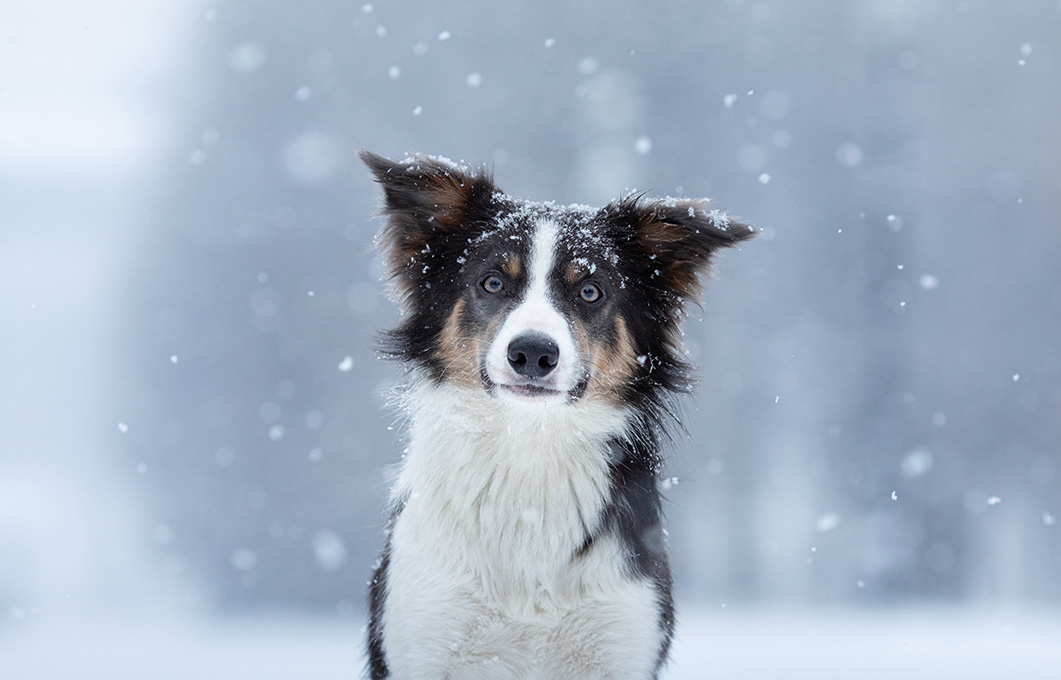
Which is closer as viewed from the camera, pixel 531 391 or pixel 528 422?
pixel 531 391

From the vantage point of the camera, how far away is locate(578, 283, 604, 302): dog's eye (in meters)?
3.07

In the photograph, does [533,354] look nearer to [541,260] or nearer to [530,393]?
[530,393]

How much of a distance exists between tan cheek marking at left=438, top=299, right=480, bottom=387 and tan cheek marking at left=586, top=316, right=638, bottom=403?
0.39 m

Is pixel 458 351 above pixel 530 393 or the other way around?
above

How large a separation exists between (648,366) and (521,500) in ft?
2.20

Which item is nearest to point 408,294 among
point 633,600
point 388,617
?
point 388,617

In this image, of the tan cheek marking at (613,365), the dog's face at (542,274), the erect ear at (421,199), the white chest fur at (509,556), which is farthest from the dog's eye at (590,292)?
the erect ear at (421,199)

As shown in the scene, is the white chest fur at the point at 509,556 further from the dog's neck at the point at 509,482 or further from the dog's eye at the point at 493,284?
the dog's eye at the point at 493,284

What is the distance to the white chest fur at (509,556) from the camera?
284 centimetres

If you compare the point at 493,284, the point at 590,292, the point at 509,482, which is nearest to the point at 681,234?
the point at 590,292

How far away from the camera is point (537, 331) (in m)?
2.71

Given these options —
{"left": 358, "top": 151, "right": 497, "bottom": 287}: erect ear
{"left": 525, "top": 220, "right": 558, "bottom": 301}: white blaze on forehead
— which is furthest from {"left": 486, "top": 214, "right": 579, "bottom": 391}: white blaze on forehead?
{"left": 358, "top": 151, "right": 497, "bottom": 287}: erect ear

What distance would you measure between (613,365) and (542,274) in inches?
16.2

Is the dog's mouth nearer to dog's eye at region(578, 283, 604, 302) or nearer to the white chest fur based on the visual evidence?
the white chest fur
